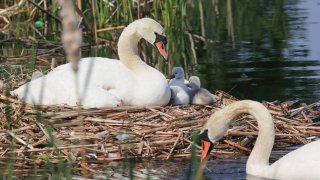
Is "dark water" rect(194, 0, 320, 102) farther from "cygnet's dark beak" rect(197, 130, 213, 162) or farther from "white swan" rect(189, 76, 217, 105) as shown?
"cygnet's dark beak" rect(197, 130, 213, 162)

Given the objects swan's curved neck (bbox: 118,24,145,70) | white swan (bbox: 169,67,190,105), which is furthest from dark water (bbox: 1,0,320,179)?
swan's curved neck (bbox: 118,24,145,70)

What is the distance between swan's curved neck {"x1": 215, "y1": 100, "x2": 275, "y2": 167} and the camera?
701cm

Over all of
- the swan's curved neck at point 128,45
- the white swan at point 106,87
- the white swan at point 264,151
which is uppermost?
the swan's curved neck at point 128,45

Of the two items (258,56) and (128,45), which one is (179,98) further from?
(258,56)

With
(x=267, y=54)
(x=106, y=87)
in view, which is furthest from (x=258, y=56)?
(x=106, y=87)

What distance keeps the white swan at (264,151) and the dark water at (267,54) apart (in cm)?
299

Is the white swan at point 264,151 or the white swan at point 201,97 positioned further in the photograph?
the white swan at point 201,97

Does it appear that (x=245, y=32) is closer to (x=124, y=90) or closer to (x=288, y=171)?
(x=124, y=90)

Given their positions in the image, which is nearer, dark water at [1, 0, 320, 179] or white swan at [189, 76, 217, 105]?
white swan at [189, 76, 217, 105]

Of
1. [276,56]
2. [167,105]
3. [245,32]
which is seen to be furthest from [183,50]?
[167,105]

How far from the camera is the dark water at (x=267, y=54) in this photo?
11.3 meters

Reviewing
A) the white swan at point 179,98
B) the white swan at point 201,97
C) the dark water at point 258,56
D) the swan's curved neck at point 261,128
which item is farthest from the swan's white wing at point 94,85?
the swan's curved neck at point 261,128

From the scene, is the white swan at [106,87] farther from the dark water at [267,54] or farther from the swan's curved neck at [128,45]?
the dark water at [267,54]

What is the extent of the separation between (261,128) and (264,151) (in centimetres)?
20
